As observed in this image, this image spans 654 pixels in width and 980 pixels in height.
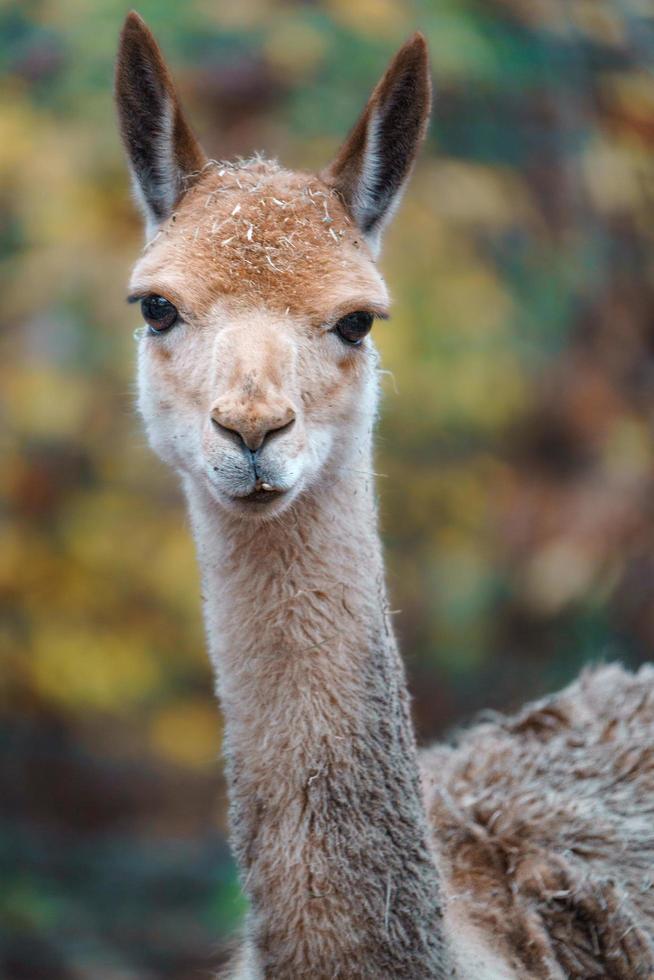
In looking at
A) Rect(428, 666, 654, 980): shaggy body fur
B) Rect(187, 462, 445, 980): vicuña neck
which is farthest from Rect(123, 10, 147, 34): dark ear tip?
Rect(428, 666, 654, 980): shaggy body fur

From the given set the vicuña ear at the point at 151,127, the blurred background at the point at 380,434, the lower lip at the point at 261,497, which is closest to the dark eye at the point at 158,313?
the vicuña ear at the point at 151,127

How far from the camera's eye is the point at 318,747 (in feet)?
8.13

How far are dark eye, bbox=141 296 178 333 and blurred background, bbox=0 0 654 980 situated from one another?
9.29 feet

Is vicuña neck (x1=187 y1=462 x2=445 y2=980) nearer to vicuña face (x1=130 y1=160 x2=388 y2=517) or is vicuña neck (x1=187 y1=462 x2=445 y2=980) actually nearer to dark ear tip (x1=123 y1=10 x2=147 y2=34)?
vicuña face (x1=130 y1=160 x2=388 y2=517)

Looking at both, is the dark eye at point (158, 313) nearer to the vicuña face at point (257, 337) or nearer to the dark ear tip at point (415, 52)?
the vicuña face at point (257, 337)

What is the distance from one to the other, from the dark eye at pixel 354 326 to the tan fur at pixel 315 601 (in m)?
0.02

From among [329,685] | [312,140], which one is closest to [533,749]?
[329,685]

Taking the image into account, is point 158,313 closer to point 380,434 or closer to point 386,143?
point 386,143

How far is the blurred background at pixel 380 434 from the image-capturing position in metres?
5.82

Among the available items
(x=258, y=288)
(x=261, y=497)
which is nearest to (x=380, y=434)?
(x=258, y=288)

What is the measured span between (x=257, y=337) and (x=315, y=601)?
1.96 feet

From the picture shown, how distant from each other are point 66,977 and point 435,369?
11.7 feet

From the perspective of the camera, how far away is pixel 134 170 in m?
2.81

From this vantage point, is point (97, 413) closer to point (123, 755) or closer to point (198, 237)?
point (123, 755)
